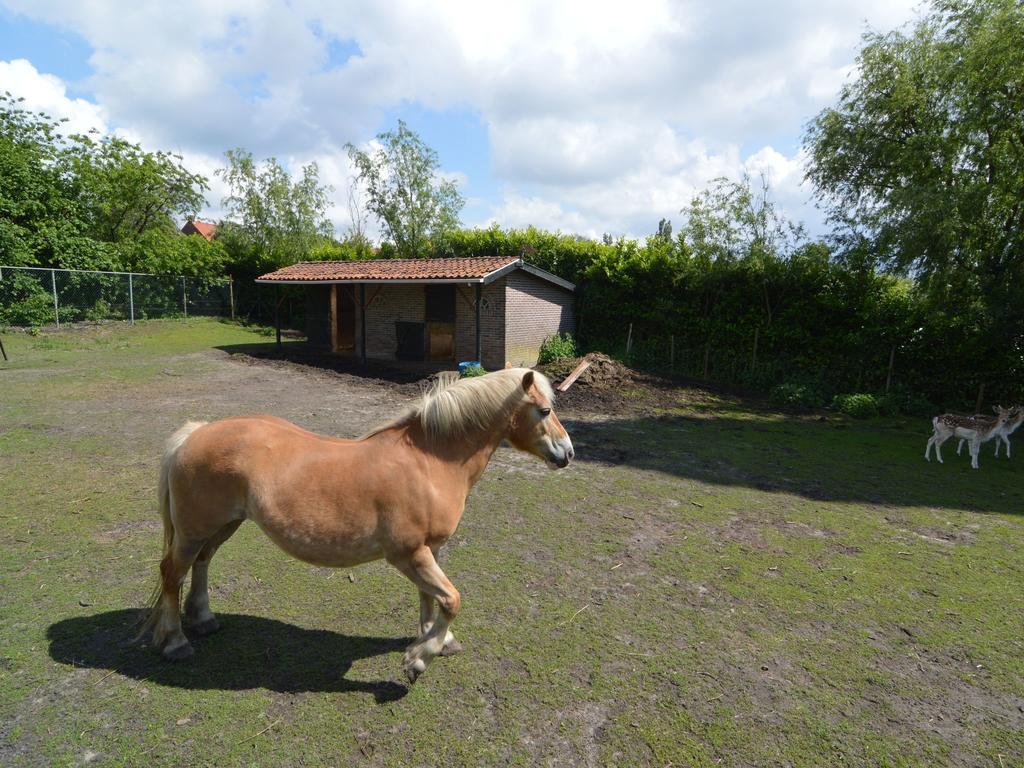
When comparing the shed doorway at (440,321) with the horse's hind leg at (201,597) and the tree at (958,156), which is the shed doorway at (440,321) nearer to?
the tree at (958,156)

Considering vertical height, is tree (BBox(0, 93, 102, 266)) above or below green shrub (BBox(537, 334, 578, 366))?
above

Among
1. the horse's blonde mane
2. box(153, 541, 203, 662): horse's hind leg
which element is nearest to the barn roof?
the horse's blonde mane

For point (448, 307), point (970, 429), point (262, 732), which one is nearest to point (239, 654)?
point (262, 732)

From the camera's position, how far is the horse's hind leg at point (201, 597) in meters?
3.31

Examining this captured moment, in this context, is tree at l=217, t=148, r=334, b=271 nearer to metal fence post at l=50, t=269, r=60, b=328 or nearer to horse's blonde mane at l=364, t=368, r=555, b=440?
metal fence post at l=50, t=269, r=60, b=328

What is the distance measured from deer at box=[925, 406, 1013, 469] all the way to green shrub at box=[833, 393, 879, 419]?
3142 mm

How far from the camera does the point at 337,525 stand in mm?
2777

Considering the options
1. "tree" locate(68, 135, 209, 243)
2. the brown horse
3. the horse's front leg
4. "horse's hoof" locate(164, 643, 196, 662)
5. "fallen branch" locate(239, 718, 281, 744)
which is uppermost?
"tree" locate(68, 135, 209, 243)

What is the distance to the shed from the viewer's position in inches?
589

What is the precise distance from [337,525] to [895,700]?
317 centimetres

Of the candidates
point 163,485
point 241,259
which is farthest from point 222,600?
point 241,259

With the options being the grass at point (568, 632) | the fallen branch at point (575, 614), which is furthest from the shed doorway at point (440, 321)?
the fallen branch at point (575, 614)

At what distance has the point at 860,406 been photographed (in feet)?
38.2

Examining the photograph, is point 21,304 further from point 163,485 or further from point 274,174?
point 163,485
